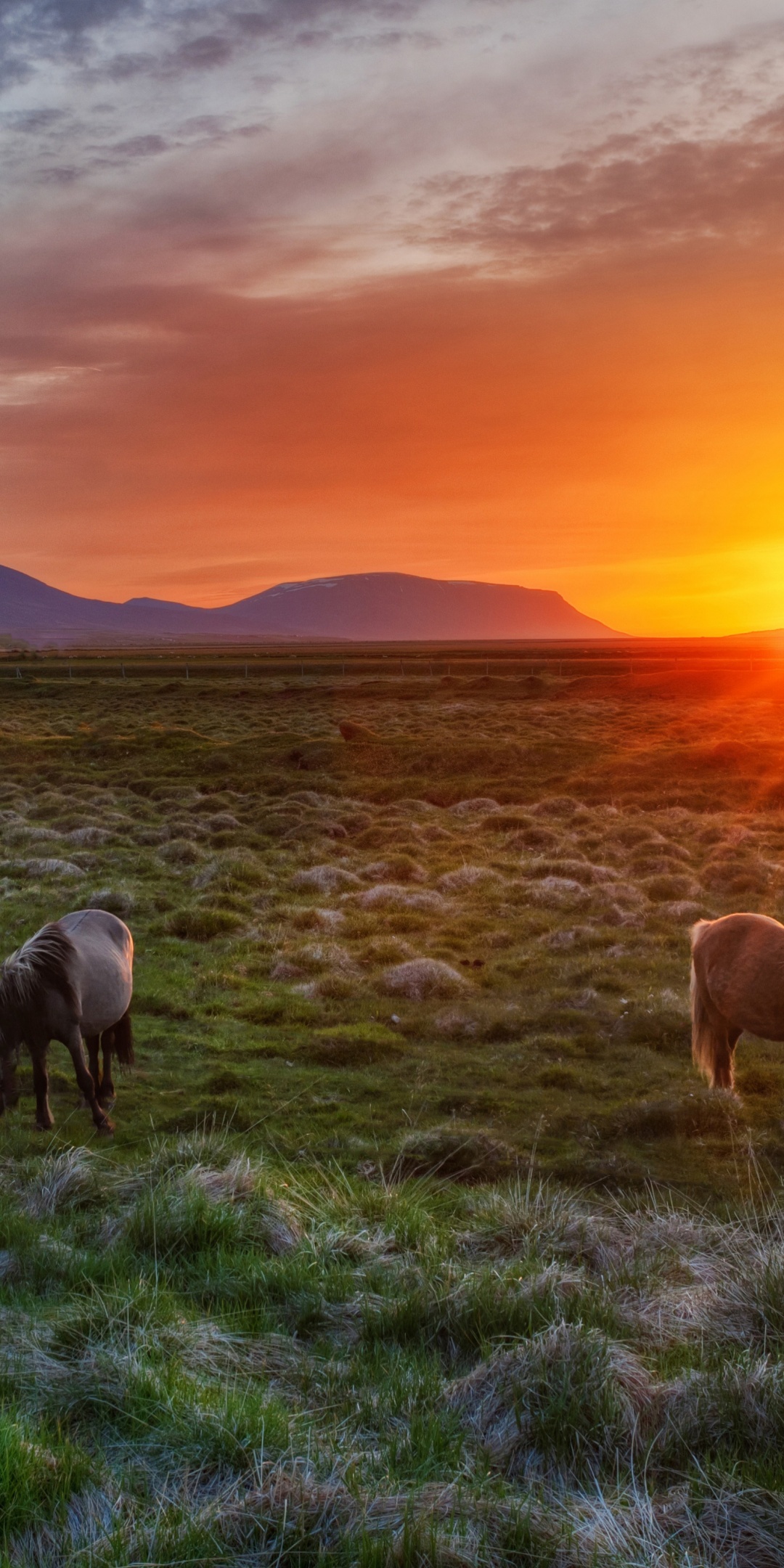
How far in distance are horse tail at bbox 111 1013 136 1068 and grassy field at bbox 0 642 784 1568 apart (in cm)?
29

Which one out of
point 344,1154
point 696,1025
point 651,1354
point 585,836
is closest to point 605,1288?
point 651,1354

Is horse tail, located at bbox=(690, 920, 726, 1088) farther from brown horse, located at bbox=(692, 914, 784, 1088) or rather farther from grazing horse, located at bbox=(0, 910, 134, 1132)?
grazing horse, located at bbox=(0, 910, 134, 1132)

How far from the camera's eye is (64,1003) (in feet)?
27.5

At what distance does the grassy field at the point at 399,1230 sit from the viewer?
11.3ft

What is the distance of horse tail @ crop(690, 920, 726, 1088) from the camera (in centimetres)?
970

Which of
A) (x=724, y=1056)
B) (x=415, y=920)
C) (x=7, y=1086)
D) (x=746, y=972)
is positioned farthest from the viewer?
(x=415, y=920)

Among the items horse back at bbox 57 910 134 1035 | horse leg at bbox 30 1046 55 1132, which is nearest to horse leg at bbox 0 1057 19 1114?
horse leg at bbox 30 1046 55 1132

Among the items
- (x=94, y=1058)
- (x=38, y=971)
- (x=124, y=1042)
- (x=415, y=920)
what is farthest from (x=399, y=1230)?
(x=415, y=920)

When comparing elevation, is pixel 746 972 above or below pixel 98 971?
below

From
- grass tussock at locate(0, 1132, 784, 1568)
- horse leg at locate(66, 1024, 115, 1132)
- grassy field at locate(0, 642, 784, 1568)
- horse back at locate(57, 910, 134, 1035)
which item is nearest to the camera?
grass tussock at locate(0, 1132, 784, 1568)

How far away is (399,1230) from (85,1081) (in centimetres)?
359

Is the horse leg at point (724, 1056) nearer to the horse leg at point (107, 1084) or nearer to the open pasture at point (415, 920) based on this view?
the open pasture at point (415, 920)

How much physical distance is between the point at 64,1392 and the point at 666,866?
1689 cm

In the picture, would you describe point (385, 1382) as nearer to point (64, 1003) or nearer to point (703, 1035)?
point (64, 1003)
